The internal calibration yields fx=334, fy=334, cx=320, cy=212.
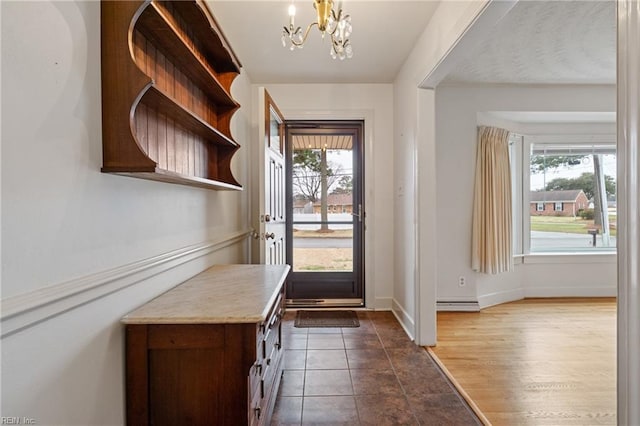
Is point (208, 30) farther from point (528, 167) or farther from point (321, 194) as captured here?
point (528, 167)

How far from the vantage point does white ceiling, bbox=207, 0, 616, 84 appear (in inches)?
88.3

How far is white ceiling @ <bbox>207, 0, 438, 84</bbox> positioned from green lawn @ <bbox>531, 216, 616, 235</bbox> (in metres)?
2.67

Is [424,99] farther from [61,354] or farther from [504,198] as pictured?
[61,354]

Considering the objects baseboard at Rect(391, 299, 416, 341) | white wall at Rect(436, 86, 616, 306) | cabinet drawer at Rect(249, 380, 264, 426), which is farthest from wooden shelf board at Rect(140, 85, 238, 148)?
white wall at Rect(436, 86, 616, 306)

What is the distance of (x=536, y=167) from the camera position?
4.25 m

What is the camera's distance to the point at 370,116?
3600 mm

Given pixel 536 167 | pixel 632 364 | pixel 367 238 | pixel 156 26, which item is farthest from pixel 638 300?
pixel 536 167

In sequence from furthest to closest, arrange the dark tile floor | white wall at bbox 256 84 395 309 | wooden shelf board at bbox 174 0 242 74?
white wall at bbox 256 84 395 309
the dark tile floor
wooden shelf board at bbox 174 0 242 74

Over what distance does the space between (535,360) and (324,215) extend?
7.62 feet

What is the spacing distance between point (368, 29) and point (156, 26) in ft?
5.55

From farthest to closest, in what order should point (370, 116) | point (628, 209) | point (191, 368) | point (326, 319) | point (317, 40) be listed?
point (370, 116) → point (326, 319) → point (317, 40) → point (191, 368) → point (628, 209)

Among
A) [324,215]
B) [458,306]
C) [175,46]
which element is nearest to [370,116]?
[324,215]

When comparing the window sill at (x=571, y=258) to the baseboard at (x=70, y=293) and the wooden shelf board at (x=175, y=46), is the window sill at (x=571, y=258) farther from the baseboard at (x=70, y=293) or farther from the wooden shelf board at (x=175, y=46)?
the baseboard at (x=70, y=293)

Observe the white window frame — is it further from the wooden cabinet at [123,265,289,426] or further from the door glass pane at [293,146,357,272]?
the wooden cabinet at [123,265,289,426]
